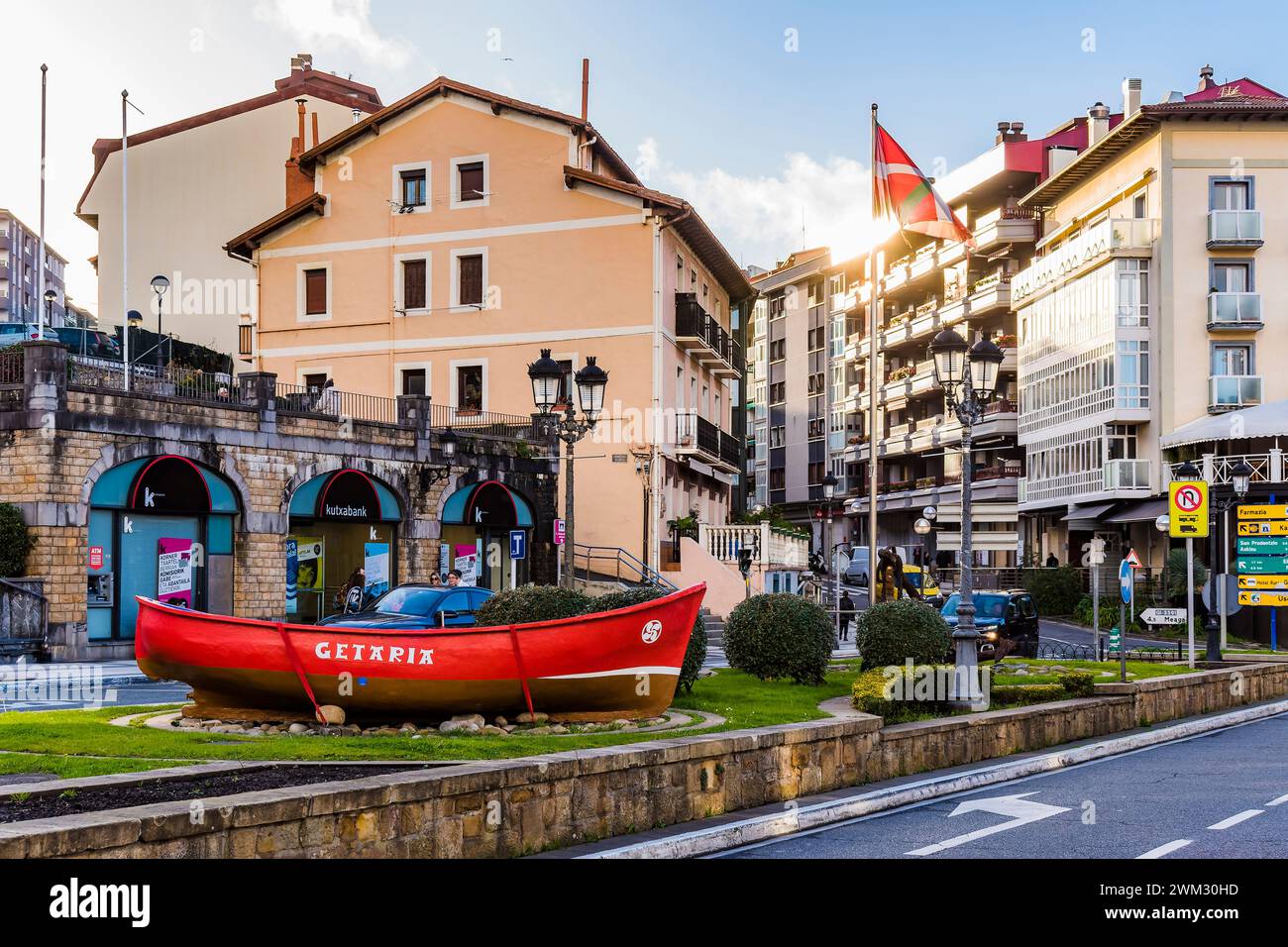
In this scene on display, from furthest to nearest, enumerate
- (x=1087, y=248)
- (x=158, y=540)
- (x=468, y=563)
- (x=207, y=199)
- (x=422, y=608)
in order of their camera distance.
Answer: (x=1087, y=248) < (x=207, y=199) < (x=468, y=563) < (x=158, y=540) < (x=422, y=608)

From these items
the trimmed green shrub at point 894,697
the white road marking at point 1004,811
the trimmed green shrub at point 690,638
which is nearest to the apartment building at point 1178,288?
the trimmed green shrub at point 894,697

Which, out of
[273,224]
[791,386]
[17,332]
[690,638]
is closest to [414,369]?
[273,224]

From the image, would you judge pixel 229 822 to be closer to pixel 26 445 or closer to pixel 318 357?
pixel 26 445

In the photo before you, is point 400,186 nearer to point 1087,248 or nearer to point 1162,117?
point 1087,248

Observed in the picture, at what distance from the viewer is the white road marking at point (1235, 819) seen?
1120 centimetres

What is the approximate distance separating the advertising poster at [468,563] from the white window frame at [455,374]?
7.05 meters

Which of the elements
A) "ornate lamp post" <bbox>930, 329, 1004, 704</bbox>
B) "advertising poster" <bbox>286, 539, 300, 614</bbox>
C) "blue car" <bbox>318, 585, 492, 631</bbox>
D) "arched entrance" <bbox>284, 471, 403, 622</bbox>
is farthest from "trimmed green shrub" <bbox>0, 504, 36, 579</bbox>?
"ornate lamp post" <bbox>930, 329, 1004, 704</bbox>

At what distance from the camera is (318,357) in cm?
4562

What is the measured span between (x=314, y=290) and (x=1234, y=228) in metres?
32.6

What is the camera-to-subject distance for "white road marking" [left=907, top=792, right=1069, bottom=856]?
10.5 meters

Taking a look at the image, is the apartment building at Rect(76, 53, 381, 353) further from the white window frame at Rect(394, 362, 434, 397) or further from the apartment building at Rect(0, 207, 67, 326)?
the apartment building at Rect(0, 207, 67, 326)

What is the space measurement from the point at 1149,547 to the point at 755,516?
14772 mm

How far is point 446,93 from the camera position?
44375 millimetres

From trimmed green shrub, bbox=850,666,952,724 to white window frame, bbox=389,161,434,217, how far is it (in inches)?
1237
